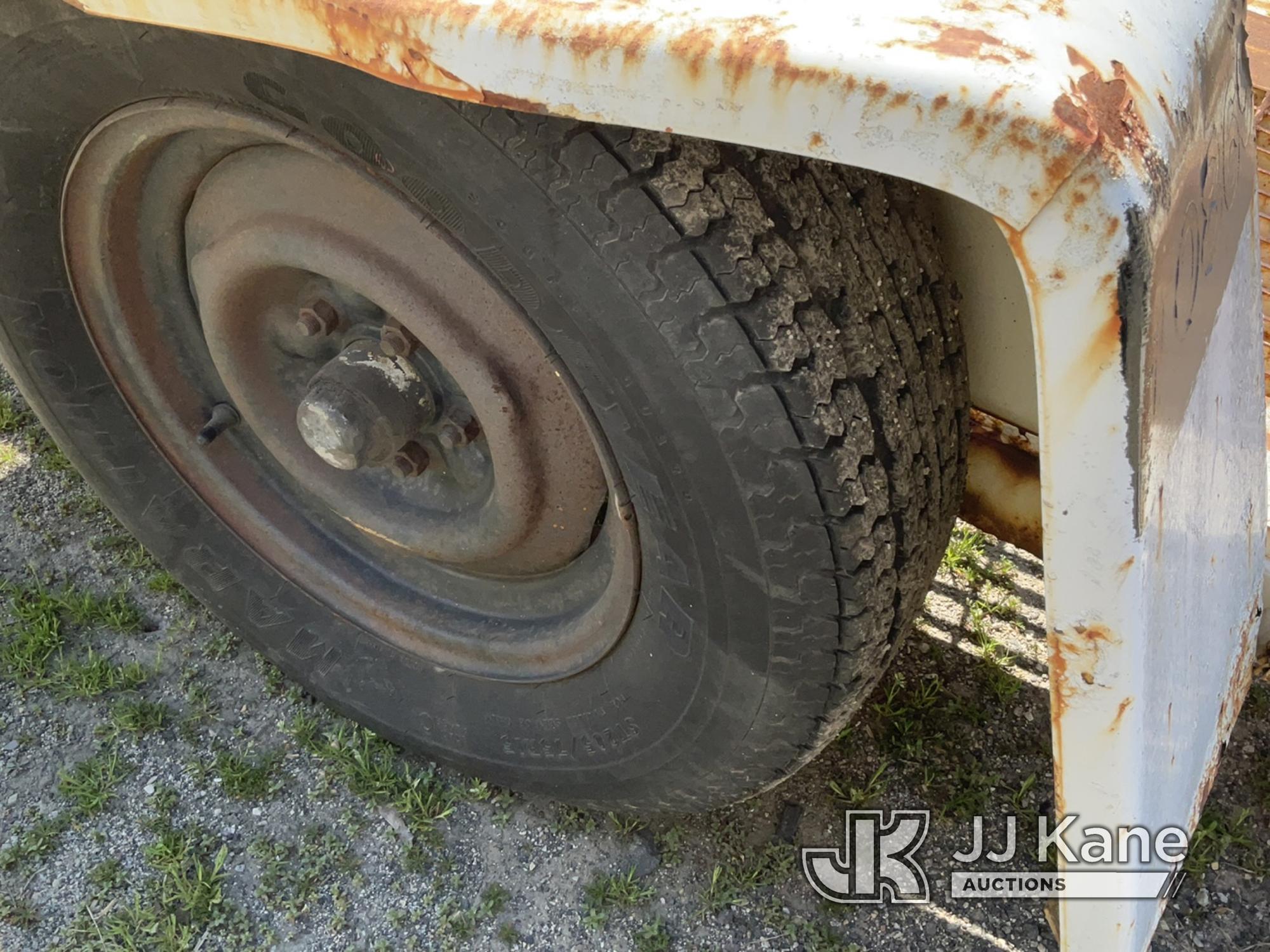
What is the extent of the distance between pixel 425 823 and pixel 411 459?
67 centimetres

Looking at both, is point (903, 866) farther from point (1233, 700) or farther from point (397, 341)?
point (397, 341)

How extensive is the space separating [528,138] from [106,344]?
1.09 metres

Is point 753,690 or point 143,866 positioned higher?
point 753,690

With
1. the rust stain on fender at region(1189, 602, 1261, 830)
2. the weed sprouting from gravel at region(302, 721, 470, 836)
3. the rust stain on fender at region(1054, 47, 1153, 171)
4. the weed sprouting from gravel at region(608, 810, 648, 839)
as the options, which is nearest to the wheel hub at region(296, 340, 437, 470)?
the weed sprouting from gravel at region(302, 721, 470, 836)

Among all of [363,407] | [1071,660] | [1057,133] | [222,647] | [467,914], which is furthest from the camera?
[222,647]


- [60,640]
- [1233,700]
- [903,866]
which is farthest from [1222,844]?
[60,640]

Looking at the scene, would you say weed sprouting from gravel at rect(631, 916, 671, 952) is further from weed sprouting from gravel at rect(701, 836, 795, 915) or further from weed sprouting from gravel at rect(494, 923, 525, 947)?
weed sprouting from gravel at rect(494, 923, 525, 947)

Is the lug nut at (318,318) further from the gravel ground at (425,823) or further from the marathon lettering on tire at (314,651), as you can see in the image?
the gravel ground at (425,823)

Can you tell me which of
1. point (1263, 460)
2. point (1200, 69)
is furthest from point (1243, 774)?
point (1200, 69)

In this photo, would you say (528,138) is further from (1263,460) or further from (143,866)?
(143,866)

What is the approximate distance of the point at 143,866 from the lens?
1.76 meters

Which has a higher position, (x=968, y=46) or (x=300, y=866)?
(x=968, y=46)

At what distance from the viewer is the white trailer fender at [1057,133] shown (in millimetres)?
719

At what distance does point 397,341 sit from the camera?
1442mm
